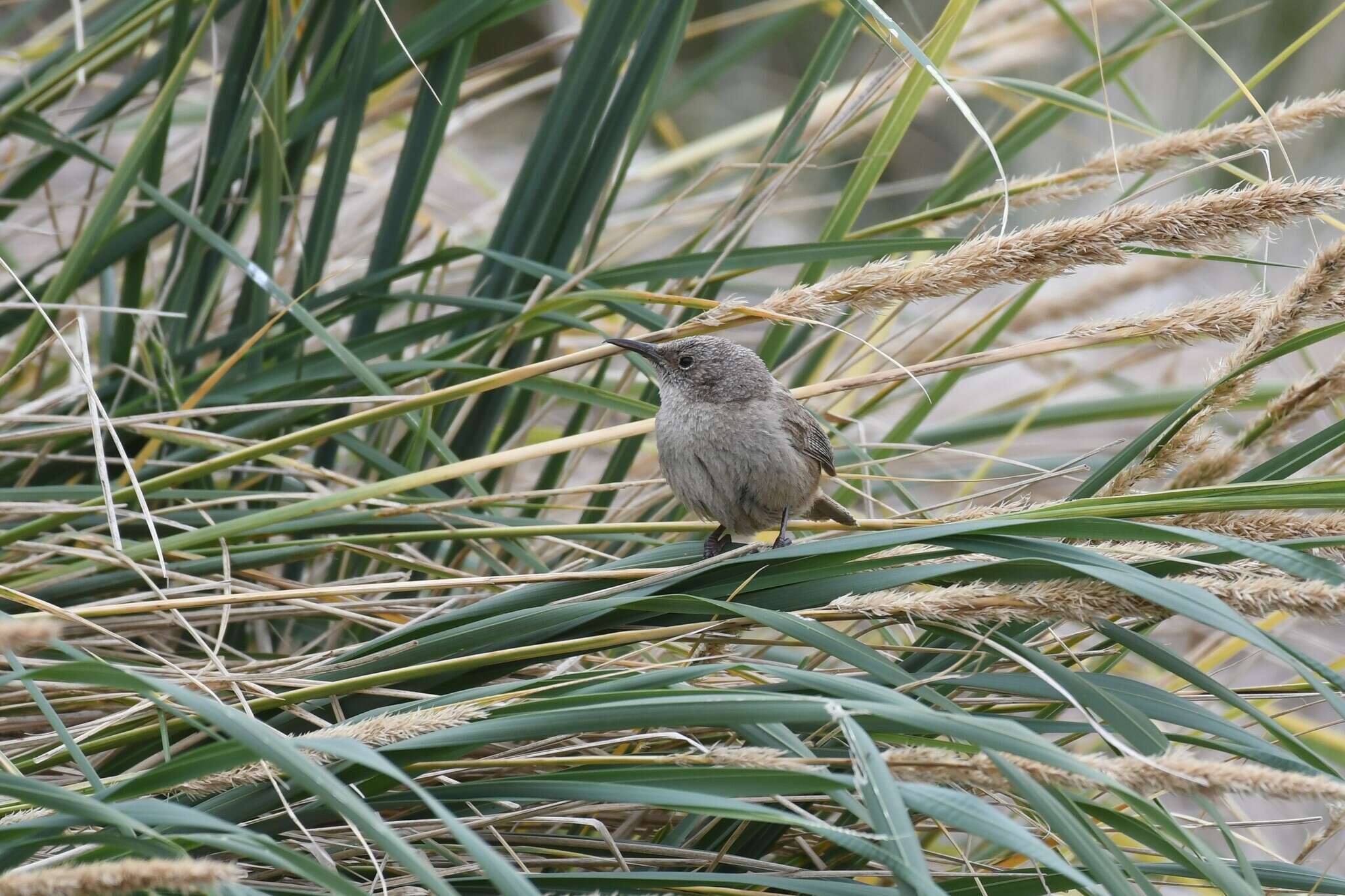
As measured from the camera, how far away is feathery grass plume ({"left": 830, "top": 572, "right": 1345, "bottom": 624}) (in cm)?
150

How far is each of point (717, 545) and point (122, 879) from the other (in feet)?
5.39

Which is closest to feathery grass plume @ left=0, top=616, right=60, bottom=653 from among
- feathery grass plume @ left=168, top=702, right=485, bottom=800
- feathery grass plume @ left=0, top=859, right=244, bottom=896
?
feathery grass plume @ left=0, top=859, right=244, bottom=896

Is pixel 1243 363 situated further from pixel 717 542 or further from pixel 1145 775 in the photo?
pixel 717 542

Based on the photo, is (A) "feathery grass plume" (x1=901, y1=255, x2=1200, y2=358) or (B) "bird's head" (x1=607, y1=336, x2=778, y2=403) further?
(A) "feathery grass plume" (x1=901, y1=255, x2=1200, y2=358)

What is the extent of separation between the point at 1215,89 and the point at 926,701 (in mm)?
8736

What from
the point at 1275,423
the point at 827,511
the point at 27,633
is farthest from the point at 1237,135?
the point at 27,633

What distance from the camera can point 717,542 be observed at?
9.02 ft

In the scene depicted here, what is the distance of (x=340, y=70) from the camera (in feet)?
9.49

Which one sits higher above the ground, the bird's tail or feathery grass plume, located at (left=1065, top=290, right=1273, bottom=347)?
feathery grass plume, located at (left=1065, top=290, right=1273, bottom=347)

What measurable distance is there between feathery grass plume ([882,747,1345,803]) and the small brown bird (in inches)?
43.5

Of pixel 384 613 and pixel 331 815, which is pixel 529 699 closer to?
pixel 331 815

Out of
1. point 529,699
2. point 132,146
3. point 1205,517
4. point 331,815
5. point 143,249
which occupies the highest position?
point 132,146

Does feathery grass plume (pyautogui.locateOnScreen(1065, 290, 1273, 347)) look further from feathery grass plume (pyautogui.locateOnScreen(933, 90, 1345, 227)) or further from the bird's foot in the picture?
the bird's foot

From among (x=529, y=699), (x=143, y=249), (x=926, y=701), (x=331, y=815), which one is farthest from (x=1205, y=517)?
(x=143, y=249)
